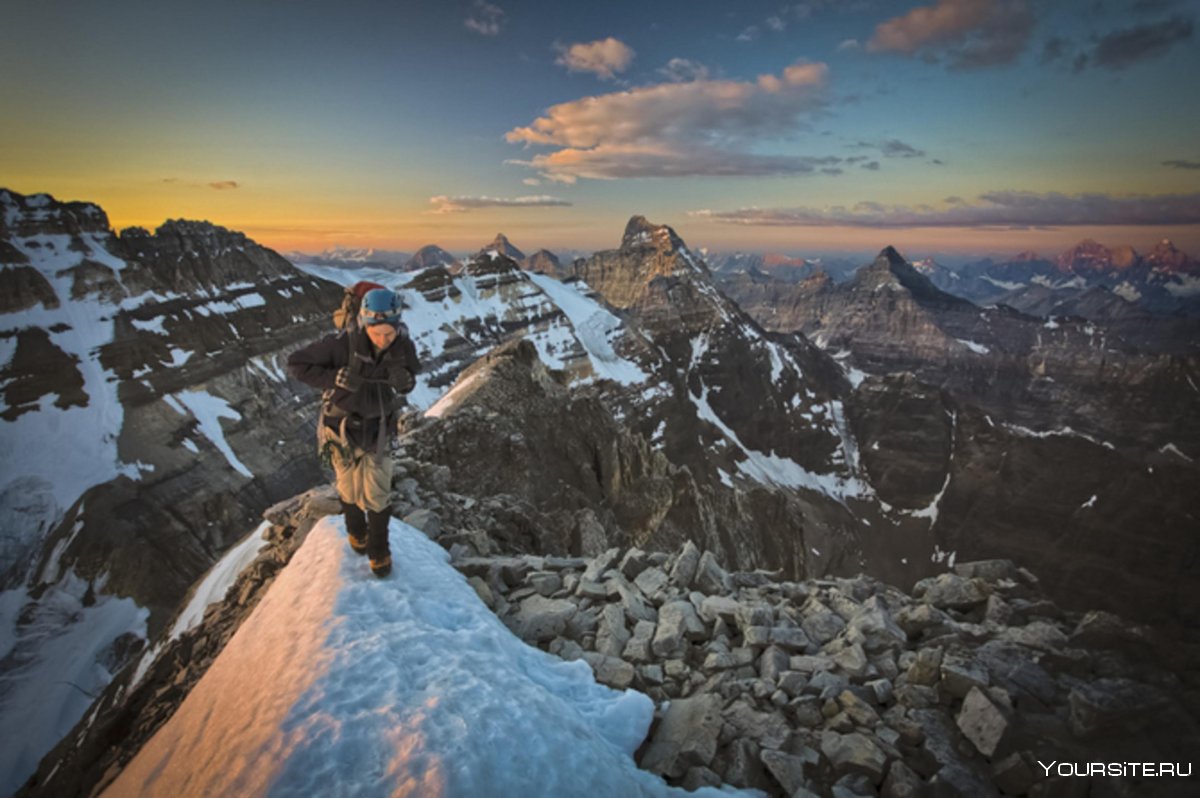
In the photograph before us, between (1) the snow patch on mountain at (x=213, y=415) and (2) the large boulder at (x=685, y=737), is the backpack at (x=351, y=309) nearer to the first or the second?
(2) the large boulder at (x=685, y=737)

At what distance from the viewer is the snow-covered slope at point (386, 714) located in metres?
3.96

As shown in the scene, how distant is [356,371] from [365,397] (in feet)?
1.16

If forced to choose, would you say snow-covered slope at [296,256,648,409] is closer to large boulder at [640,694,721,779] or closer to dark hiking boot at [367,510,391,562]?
dark hiking boot at [367,510,391,562]

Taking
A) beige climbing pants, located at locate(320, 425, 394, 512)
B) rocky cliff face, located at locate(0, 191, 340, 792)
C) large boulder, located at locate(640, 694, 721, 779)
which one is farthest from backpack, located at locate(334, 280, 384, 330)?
rocky cliff face, located at locate(0, 191, 340, 792)

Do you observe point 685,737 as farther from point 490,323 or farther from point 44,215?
point 490,323

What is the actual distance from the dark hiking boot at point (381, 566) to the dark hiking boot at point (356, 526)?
0.55 metres

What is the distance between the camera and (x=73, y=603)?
47.9m

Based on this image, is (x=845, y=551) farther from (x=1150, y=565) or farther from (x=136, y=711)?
(x=136, y=711)

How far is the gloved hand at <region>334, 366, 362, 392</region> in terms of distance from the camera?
6801mm

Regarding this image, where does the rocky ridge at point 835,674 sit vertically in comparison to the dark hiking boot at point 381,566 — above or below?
below

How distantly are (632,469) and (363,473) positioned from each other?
27463mm

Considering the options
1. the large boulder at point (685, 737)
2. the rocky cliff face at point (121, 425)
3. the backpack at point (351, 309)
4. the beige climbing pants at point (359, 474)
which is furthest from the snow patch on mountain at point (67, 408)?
the large boulder at point (685, 737)

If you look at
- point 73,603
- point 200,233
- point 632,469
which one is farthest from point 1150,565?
point 200,233

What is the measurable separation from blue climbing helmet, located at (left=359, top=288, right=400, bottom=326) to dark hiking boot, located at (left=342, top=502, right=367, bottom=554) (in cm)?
257
